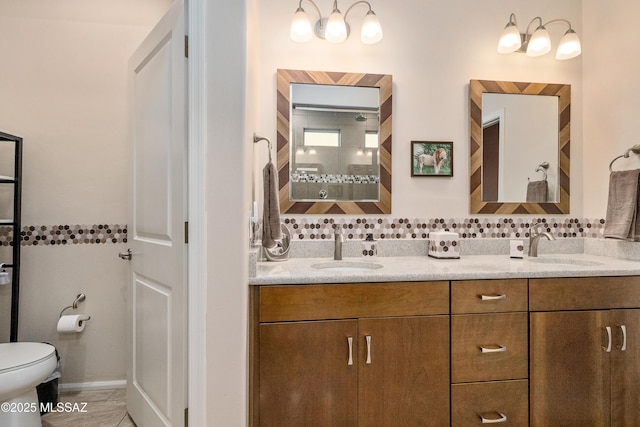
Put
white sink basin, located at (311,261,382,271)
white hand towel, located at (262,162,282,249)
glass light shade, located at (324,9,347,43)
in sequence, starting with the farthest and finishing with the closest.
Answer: glass light shade, located at (324,9,347,43) → white sink basin, located at (311,261,382,271) → white hand towel, located at (262,162,282,249)

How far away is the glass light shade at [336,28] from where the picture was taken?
1.92 meters

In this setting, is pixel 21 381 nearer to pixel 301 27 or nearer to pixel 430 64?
pixel 301 27

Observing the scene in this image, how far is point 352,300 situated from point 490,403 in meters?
0.77

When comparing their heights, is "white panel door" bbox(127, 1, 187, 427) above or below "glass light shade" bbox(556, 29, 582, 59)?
below

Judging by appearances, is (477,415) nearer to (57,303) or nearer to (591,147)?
(591,147)

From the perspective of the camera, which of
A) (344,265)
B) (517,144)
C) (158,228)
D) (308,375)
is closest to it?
(308,375)

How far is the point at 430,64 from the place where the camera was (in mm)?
2115

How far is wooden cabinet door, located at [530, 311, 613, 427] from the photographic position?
1.49 metres

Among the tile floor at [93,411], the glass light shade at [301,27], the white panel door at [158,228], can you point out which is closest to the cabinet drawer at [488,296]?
the white panel door at [158,228]

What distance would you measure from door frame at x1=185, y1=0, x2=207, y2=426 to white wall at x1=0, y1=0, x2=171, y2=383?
112 centimetres

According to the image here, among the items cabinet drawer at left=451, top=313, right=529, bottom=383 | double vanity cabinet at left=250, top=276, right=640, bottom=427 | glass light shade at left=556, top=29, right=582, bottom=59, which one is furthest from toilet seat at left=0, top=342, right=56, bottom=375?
glass light shade at left=556, top=29, right=582, bottom=59

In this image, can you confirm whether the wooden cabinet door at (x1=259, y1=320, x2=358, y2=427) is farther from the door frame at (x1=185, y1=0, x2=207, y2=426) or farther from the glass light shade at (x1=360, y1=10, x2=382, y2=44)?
the glass light shade at (x1=360, y1=10, x2=382, y2=44)

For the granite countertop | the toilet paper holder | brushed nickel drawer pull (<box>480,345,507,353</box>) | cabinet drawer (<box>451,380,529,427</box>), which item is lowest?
cabinet drawer (<box>451,380,529,427</box>)

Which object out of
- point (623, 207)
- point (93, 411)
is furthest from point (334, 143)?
point (93, 411)
